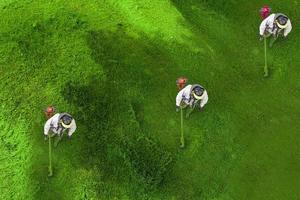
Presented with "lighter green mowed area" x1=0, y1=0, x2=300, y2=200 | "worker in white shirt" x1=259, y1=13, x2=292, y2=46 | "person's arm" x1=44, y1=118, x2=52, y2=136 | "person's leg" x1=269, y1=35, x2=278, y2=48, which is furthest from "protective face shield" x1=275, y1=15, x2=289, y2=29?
"person's arm" x1=44, y1=118, x2=52, y2=136

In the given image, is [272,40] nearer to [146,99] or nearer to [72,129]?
[146,99]

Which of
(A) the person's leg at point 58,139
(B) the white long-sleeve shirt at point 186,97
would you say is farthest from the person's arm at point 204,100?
(A) the person's leg at point 58,139

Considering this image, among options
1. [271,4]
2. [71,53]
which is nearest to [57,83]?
[71,53]

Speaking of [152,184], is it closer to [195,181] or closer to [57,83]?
[195,181]

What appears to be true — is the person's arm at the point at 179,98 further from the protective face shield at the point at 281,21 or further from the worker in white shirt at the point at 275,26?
the protective face shield at the point at 281,21

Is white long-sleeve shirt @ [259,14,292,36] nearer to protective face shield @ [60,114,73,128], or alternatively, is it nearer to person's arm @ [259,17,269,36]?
person's arm @ [259,17,269,36]

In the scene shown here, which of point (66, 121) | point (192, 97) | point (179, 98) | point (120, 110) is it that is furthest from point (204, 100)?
point (66, 121)
